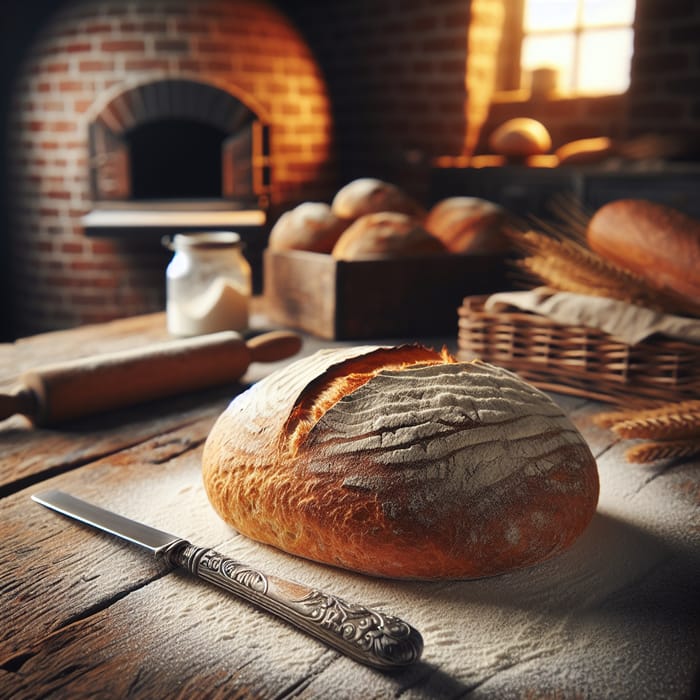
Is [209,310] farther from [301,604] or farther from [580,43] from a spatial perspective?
[580,43]

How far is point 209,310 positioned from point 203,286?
5 centimetres

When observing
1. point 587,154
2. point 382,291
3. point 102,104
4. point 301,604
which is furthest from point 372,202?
point 102,104

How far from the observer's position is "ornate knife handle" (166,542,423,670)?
55cm

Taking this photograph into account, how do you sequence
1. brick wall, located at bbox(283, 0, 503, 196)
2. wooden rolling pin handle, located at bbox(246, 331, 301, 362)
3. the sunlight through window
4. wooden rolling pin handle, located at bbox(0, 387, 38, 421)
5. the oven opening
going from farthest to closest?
the oven opening → brick wall, located at bbox(283, 0, 503, 196) → the sunlight through window → wooden rolling pin handle, located at bbox(246, 331, 301, 362) → wooden rolling pin handle, located at bbox(0, 387, 38, 421)

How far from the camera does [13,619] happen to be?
62 cm

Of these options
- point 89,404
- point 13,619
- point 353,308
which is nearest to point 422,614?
point 13,619

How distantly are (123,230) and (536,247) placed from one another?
7.88 ft

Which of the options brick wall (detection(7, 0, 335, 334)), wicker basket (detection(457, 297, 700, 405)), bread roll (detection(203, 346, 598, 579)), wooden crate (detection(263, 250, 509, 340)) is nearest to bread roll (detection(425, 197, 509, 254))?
wooden crate (detection(263, 250, 509, 340))

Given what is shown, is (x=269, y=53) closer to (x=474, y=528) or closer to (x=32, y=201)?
(x=32, y=201)

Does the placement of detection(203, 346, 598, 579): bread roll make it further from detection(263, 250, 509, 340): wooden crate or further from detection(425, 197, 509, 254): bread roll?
detection(425, 197, 509, 254): bread roll

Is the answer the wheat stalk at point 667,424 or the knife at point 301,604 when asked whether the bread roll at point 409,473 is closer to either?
the knife at point 301,604

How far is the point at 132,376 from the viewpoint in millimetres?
1153

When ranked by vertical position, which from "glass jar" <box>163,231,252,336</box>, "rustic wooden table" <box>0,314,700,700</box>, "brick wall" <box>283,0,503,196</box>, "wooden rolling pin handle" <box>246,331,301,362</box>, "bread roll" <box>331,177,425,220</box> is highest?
"brick wall" <box>283,0,503,196</box>

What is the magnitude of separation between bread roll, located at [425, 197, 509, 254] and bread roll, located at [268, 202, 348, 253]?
0.23 m
